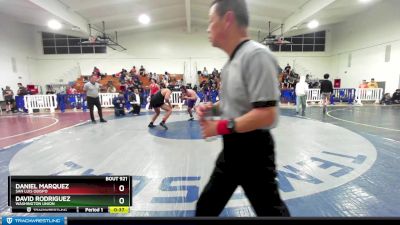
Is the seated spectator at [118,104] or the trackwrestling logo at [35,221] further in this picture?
the seated spectator at [118,104]

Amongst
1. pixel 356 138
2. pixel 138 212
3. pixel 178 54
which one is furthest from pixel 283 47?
pixel 138 212

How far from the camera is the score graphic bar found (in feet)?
2.90

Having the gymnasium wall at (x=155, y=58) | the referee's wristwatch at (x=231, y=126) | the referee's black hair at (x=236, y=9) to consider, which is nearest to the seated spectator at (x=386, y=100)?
the gymnasium wall at (x=155, y=58)

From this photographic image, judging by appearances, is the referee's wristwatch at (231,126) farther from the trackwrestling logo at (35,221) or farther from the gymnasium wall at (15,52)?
the gymnasium wall at (15,52)

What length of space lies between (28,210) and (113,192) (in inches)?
14.0

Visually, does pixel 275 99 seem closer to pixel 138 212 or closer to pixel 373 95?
pixel 138 212

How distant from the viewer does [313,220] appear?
63 centimetres

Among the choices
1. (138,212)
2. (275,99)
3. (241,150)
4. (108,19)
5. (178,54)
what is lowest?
(138,212)

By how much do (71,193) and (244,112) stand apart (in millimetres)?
889

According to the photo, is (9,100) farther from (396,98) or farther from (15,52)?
(396,98)

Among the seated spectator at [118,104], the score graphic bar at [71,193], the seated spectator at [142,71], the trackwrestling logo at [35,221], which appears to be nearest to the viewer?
the trackwrestling logo at [35,221]

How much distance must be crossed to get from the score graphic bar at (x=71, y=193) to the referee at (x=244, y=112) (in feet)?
1.74

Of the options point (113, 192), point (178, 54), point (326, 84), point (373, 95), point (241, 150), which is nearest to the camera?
point (113, 192)

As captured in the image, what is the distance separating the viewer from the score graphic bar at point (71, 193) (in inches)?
34.8
